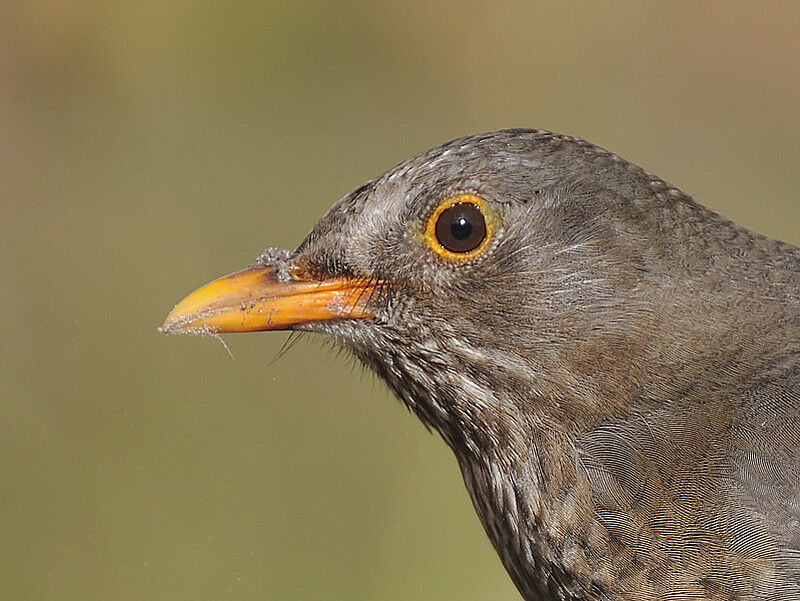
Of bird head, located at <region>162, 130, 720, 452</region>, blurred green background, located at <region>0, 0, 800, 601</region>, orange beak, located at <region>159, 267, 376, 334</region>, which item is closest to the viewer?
bird head, located at <region>162, 130, 720, 452</region>

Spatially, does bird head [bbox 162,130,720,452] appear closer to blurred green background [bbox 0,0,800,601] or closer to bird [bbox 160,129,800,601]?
bird [bbox 160,129,800,601]

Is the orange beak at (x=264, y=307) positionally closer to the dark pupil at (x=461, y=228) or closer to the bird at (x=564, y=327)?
the bird at (x=564, y=327)

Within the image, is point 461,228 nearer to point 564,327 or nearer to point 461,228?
point 461,228

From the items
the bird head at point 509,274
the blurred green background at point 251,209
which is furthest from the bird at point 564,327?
the blurred green background at point 251,209

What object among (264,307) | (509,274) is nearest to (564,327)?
(509,274)

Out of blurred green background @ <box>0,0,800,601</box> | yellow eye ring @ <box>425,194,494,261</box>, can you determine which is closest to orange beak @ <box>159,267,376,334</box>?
yellow eye ring @ <box>425,194,494,261</box>

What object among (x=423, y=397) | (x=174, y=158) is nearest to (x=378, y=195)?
(x=423, y=397)
